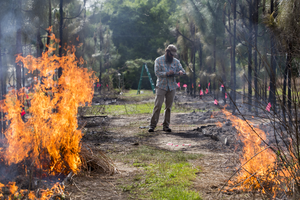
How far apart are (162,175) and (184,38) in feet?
90.2

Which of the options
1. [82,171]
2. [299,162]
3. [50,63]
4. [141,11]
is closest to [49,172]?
[82,171]

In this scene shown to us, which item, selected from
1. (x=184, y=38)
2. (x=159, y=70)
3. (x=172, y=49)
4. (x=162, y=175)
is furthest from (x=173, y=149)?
(x=184, y=38)

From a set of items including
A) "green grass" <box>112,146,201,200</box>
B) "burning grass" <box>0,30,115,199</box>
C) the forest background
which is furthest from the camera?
the forest background

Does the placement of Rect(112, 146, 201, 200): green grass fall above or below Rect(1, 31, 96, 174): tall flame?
below

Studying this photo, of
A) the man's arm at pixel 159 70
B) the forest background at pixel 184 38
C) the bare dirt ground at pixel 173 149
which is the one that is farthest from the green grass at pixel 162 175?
the man's arm at pixel 159 70

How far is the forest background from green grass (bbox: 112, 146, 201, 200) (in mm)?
1295

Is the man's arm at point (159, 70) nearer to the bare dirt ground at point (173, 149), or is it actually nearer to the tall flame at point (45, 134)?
the bare dirt ground at point (173, 149)

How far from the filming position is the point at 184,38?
30078mm

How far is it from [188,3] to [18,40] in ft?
57.5

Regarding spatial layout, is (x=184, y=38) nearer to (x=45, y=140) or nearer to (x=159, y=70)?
(x=159, y=70)

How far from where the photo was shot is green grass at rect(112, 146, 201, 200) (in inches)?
126

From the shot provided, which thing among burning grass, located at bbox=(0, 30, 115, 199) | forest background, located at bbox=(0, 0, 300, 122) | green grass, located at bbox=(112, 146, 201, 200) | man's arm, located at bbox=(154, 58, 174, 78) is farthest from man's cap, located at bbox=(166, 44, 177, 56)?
burning grass, located at bbox=(0, 30, 115, 199)

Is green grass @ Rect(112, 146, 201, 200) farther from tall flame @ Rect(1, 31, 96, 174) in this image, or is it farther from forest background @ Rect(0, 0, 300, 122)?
forest background @ Rect(0, 0, 300, 122)

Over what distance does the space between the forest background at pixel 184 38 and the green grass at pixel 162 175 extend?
Answer: 1.29m
